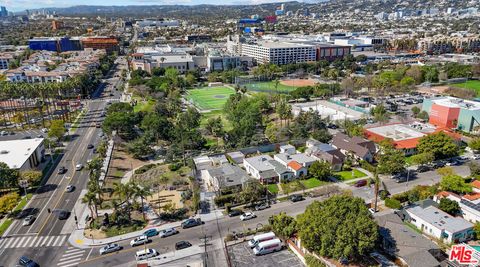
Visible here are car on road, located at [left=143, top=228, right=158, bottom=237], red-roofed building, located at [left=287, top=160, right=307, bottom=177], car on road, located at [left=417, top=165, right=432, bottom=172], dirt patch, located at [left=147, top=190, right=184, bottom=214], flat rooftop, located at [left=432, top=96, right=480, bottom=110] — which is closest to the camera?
car on road, located at [left=143, top=228, right=158, bottom=237]

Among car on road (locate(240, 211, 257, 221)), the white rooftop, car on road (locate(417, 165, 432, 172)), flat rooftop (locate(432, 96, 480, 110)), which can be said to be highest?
flat rooftop (locate(432, 96, 480, 110))

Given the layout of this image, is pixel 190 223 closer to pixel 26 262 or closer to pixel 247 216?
pixel 247 216

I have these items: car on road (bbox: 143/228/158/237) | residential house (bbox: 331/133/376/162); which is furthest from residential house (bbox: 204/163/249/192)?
residential house (bbox: 331/133/376/162)

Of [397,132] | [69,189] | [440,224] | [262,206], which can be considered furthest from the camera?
[397,132]

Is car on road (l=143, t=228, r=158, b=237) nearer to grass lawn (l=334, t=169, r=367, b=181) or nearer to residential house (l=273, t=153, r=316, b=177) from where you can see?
residential house (l=273, t=153, r=316, b=177)

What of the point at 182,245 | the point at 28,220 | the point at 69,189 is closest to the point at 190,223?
the point at 182,245

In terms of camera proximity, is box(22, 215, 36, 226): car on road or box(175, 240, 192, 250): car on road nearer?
box(175, 240, 192, 250): car on road

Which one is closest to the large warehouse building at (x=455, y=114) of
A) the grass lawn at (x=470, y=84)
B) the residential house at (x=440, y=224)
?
the residential house at (x=440, y=224)
